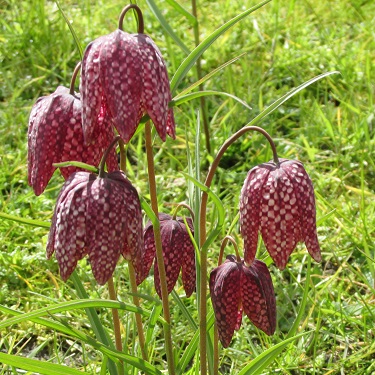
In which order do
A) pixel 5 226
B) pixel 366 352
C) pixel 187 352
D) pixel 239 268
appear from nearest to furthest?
pixel 239 268 → pixel 187 352 → pixel 366 352 → pixel 5 226

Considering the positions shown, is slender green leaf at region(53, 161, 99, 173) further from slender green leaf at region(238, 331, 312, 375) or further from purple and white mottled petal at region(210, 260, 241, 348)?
slender green leaf at region(238, 331, 312, 375)

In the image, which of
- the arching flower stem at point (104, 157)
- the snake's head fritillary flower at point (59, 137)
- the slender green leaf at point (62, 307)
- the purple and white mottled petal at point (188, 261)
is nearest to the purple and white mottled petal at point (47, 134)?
the snake's head fritillary flower at point (59, 137)

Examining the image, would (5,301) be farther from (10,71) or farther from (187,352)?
(10,71)

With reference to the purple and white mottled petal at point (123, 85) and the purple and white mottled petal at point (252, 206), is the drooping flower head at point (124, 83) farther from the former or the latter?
the purple and white mottled petal at point (252, 206)

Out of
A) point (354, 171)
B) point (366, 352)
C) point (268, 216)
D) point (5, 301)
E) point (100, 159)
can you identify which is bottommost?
point (366, 352)

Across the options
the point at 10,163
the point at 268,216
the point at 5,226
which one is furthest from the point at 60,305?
the point at 10,163

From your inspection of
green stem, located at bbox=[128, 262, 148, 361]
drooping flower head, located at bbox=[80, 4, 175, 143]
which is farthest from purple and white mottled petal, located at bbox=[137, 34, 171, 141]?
green stem, located at bbox=[128, 262, 148, 361]
